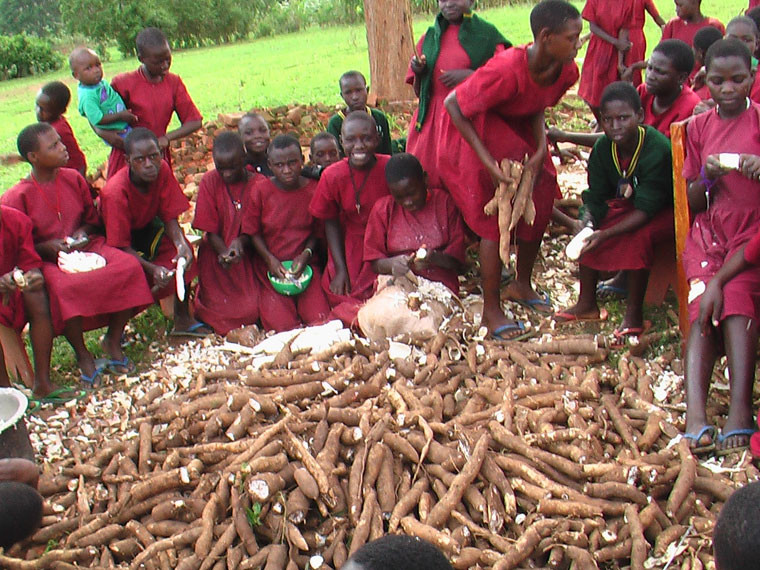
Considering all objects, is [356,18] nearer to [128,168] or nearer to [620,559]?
[128,168]

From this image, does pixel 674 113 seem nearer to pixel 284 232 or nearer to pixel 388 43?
pixel 284 232

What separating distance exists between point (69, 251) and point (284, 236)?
1206 millimetres

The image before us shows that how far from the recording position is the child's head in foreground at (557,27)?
128 inches

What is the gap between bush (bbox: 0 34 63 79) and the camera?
20.8m

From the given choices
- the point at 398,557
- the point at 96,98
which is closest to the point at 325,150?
the point at 96,98

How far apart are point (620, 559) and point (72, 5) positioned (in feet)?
80.9

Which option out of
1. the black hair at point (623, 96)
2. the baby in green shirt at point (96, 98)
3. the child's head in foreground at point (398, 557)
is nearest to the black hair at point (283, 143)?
the baby in green shirt at point (96, 98)

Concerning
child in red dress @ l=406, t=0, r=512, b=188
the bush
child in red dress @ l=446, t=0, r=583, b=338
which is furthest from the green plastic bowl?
the bush

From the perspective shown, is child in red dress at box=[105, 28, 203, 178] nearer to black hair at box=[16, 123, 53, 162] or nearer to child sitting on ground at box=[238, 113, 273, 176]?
child sitting on ground at box=[238, 113, 273, 176]

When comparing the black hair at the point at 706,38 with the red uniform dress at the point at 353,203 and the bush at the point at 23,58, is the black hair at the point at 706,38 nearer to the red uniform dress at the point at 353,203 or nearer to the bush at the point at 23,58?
the red uniform dress at the point at 353,203

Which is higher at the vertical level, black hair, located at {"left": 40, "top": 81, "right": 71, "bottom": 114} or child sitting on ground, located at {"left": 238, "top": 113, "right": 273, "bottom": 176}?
black hair, located at {"left": 40, "top": 81, "right": 71, "bottom": 114}

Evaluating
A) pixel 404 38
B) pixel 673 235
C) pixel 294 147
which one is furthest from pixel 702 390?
pixel 404 38

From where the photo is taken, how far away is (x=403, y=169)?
12.8 feet

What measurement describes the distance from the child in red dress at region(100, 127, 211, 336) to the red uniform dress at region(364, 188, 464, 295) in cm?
108
